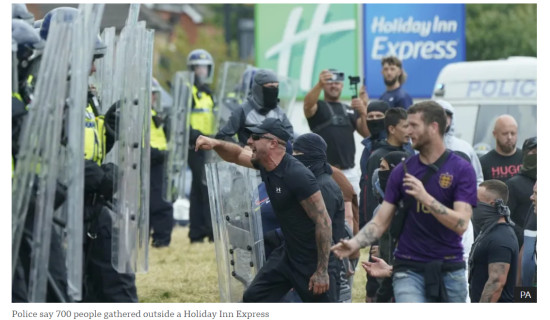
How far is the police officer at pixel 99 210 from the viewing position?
7.90 m

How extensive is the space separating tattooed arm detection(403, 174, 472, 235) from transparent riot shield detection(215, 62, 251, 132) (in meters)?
8.08

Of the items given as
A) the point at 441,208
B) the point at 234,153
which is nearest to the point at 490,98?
the point at 234,153

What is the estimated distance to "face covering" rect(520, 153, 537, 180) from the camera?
990 cm

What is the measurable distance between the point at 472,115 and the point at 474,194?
292 inches

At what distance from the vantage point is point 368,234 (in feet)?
22.8

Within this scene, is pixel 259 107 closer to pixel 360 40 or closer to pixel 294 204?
pixel 294 204

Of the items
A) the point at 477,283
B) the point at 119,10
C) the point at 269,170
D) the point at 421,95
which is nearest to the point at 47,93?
the point at 269,170

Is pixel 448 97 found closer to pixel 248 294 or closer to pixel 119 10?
pixel 248 294

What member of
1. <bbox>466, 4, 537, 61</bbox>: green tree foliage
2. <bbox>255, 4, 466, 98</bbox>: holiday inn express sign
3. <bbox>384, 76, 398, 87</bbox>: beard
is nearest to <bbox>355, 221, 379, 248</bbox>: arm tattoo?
<bbox>384, 76, 398, 87</bbox>: beard

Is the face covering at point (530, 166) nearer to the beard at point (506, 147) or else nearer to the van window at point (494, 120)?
the beard at point (506, 147)

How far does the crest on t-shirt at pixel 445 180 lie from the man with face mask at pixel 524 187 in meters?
3.12

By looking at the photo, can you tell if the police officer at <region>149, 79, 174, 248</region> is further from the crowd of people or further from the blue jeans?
the blue jeans

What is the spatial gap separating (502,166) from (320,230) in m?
3.65

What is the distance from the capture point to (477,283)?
8.33 metres
